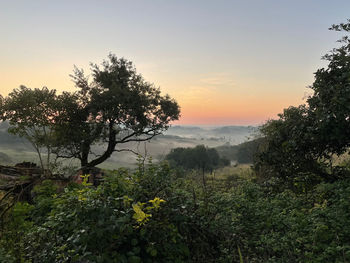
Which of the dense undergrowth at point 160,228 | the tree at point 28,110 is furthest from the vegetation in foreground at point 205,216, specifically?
the tree at point 28,110

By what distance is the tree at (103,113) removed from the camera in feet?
55.7

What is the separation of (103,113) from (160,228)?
1488cm

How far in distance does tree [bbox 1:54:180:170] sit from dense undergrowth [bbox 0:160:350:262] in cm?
1106

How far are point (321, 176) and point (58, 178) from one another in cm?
969

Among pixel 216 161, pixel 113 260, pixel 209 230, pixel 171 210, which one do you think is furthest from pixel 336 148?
pixel 216 161

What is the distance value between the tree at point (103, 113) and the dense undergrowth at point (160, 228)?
36.3 ft

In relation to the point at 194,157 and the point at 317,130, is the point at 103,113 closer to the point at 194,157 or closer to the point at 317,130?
the point at 317,130

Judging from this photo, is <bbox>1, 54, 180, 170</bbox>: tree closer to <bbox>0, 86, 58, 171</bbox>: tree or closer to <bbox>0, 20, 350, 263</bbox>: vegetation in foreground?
<bbox>0, 86, 58, 171</bbox>: tree

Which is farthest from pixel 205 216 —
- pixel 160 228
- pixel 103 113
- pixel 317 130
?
pixel 103 113

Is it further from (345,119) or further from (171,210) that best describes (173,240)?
(345,119)

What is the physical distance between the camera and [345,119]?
6762 millimetres

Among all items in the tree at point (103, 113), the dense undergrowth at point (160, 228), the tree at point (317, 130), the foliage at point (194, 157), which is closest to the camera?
the dense undergrowth at point (160, 228)

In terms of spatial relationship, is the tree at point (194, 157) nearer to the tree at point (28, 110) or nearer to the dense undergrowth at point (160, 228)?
the tree at point (28, 110)

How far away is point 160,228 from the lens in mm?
4160
